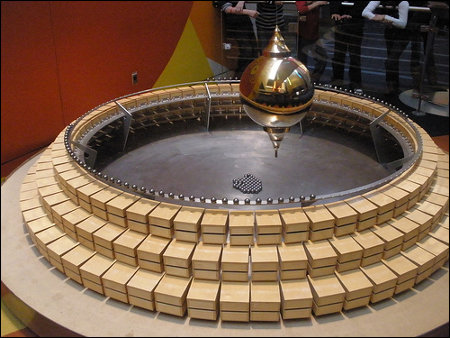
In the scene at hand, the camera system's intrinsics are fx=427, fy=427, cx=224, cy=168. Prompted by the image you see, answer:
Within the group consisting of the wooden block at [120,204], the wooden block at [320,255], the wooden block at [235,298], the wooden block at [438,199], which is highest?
the wooden block at [120,204]

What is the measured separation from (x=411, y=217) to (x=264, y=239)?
1085 mm

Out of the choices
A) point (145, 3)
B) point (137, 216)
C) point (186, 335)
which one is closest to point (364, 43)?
point (145, 3)

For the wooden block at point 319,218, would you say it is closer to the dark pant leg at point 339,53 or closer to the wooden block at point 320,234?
the wooden block at point 320,234

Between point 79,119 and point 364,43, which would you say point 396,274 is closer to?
point 79,119

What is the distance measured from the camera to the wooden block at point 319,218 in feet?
8.41

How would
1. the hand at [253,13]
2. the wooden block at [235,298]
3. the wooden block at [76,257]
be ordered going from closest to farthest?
1. the wooden block at [235,298]
2. the wooden block at [76,257]
3. the hand at [253,13]

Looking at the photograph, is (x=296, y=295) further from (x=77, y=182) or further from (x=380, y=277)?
(x=77, y=182)

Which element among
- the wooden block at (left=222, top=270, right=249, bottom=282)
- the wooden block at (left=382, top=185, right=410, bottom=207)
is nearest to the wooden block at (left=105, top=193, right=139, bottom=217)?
the wooden block at (left=222, top=270, right=249, bottom=282)

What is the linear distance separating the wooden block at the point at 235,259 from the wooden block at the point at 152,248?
38 centimetres

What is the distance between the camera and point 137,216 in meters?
2.64

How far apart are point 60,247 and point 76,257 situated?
0.18m

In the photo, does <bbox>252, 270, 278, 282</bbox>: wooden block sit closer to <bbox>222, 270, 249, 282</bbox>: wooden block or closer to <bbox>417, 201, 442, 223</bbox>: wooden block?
<bbox>222, 270, 249, 282</bbox>: wooden block

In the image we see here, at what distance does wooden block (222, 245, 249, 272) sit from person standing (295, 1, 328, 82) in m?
4.14

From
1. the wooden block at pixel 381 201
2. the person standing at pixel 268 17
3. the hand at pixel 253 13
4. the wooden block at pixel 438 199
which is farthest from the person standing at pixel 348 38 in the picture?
the wooden block at pixel 381 201
